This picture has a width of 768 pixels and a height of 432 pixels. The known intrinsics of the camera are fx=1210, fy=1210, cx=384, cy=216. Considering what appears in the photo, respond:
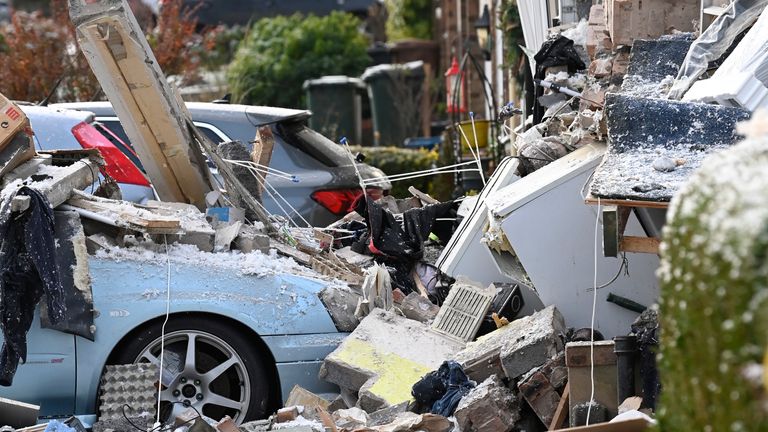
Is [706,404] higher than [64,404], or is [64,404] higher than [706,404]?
[706,404]

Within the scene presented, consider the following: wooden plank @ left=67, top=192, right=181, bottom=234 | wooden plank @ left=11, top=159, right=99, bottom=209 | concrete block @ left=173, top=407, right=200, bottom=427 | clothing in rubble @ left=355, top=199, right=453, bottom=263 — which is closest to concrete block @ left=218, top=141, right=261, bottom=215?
clothing in rubble @ left=355, top=199, right=453, bottom=263

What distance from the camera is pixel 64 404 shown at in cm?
640

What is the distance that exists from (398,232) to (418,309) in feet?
3.46

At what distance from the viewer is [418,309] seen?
7359 millimetres

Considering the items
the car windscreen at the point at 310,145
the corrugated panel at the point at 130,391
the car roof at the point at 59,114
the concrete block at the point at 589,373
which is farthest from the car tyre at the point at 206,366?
the car windscreen at the point at 310,145

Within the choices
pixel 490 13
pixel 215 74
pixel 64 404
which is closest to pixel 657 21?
pixel 64 404

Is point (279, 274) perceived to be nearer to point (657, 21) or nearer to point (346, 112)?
point (657, 21)

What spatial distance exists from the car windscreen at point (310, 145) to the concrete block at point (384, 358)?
3.69 m

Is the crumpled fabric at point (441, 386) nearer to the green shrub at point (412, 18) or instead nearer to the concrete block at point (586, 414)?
the concrete block at point (586, 414)

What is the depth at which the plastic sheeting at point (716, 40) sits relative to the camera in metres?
6.69

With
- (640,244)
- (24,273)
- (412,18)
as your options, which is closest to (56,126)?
(24,273)

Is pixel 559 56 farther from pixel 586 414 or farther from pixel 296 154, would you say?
pixel 586 414

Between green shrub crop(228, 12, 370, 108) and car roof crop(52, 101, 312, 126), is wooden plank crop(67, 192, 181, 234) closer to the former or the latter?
car roof crop(52, 101, 312, 126)

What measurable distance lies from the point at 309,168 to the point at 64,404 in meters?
4.29
